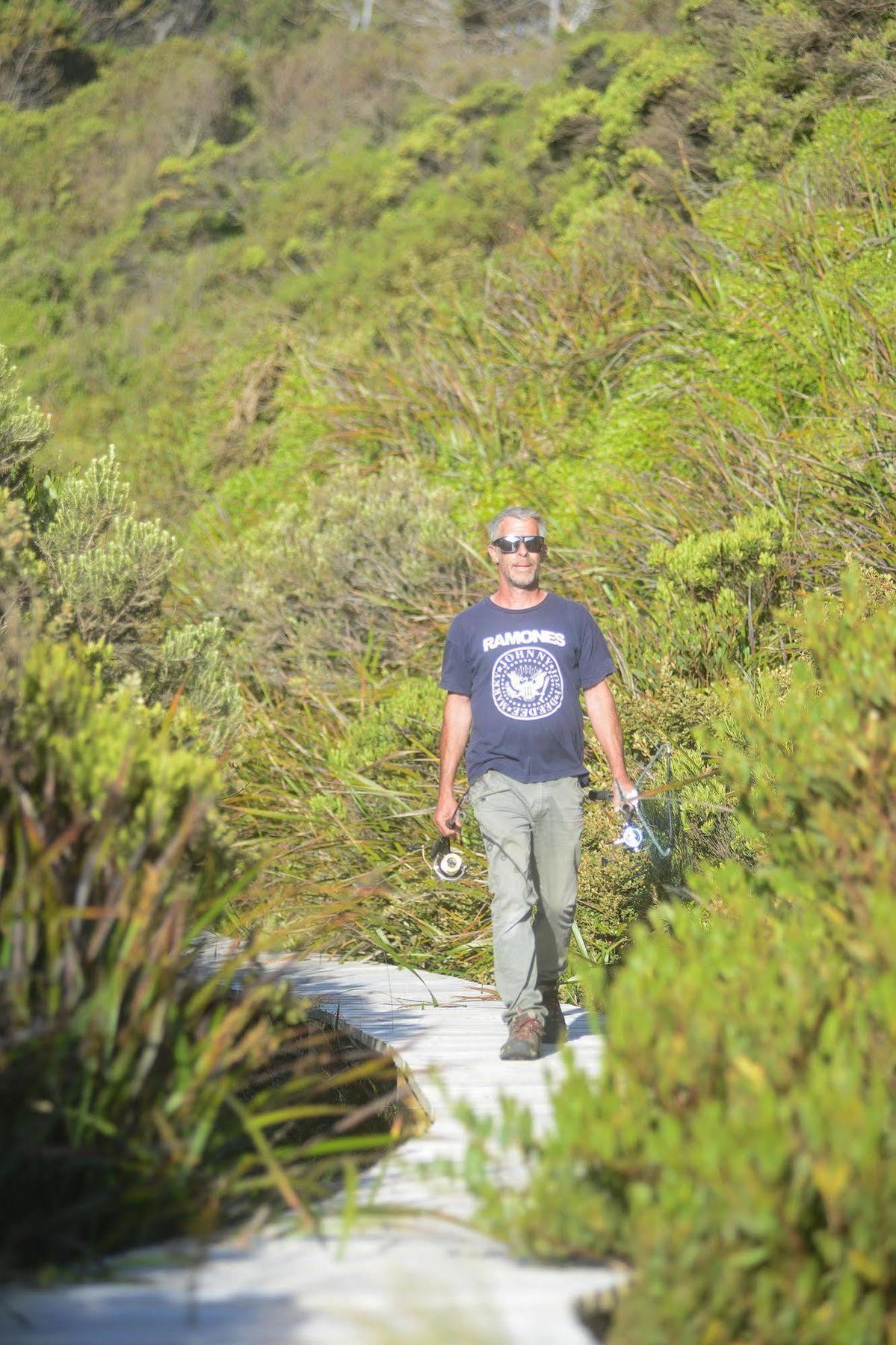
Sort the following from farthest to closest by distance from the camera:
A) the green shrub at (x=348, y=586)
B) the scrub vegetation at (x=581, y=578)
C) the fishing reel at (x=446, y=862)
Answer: the green shrub at (x=348, y=586)
the fishing reel at (x=446, y=862)
the scrub vegetation at (x=581, y=578)

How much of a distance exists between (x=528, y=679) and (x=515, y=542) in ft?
1.85

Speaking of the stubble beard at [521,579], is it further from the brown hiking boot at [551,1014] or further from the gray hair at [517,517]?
the brown hiking boot at [551,1014]

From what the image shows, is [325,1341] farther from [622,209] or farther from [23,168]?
[23,168]

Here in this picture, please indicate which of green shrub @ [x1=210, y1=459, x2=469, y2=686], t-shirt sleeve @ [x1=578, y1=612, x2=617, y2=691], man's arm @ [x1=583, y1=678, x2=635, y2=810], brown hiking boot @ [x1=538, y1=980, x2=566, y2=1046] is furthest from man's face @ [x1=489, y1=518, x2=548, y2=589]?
green shrub @ [x1=210, y1=459, x2=469, y2=686]

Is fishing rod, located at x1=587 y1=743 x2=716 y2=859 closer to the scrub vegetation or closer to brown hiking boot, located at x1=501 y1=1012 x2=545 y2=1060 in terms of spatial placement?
the scrub vegetation

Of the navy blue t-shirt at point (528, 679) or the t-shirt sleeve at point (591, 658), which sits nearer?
the navy blue t-shirt at point (528, 679)

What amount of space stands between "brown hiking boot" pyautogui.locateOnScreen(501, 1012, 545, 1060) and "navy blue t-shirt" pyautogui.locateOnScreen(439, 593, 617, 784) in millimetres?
922

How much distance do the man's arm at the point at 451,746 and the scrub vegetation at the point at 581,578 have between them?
2.71ft

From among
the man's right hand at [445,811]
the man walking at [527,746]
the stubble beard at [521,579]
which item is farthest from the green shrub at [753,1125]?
→ the stubble beard at [521,579]

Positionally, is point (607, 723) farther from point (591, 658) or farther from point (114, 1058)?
point (114, 1058)

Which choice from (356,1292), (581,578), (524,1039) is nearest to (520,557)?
(524,1039)

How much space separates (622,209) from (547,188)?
447cm

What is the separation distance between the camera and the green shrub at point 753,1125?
2.69 metres

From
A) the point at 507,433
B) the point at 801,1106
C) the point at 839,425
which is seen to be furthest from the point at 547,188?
the point at 801,1106
